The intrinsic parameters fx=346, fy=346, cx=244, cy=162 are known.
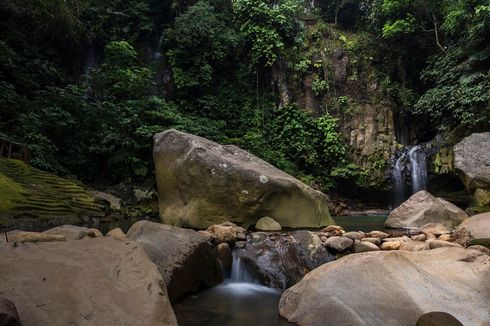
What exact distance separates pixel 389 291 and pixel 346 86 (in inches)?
555

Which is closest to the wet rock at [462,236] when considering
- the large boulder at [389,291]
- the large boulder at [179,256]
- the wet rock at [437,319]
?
the large boulder at [389,291]

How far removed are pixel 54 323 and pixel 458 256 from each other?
13.0 feet

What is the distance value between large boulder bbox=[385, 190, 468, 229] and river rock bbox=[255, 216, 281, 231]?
9.50 ft

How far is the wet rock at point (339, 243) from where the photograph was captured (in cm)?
533

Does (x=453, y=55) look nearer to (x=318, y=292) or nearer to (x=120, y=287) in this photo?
(x=318, y=292)

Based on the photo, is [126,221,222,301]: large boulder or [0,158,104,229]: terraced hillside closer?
[126,221,222,301]: large boulder

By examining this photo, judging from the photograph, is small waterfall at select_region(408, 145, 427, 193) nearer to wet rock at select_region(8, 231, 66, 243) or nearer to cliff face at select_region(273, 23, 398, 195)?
cliff face at select_region(273, 23, 398, 195)

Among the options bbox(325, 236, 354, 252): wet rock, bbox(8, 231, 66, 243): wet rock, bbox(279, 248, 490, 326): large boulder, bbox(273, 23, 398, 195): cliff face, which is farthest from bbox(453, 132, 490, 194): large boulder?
bbox(8, 231, 66, 243): wet rock

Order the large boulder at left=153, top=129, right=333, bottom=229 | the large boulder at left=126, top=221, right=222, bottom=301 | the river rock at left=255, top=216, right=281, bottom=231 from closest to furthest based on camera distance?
the large boulder at left=126, top=221, right=222, bottom=301
the river rock at left=255, top=216, right=281, bottom=231
the large boulder at left=153, top=129, right=333, bottom=229

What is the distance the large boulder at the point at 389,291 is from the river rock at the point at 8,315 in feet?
7.38

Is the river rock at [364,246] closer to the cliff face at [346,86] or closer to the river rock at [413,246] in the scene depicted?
the river rock at [413,246]

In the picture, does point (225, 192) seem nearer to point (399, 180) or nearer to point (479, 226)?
point (479, 226)

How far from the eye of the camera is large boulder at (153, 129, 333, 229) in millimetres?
7453

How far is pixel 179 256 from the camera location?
13.1 ft
